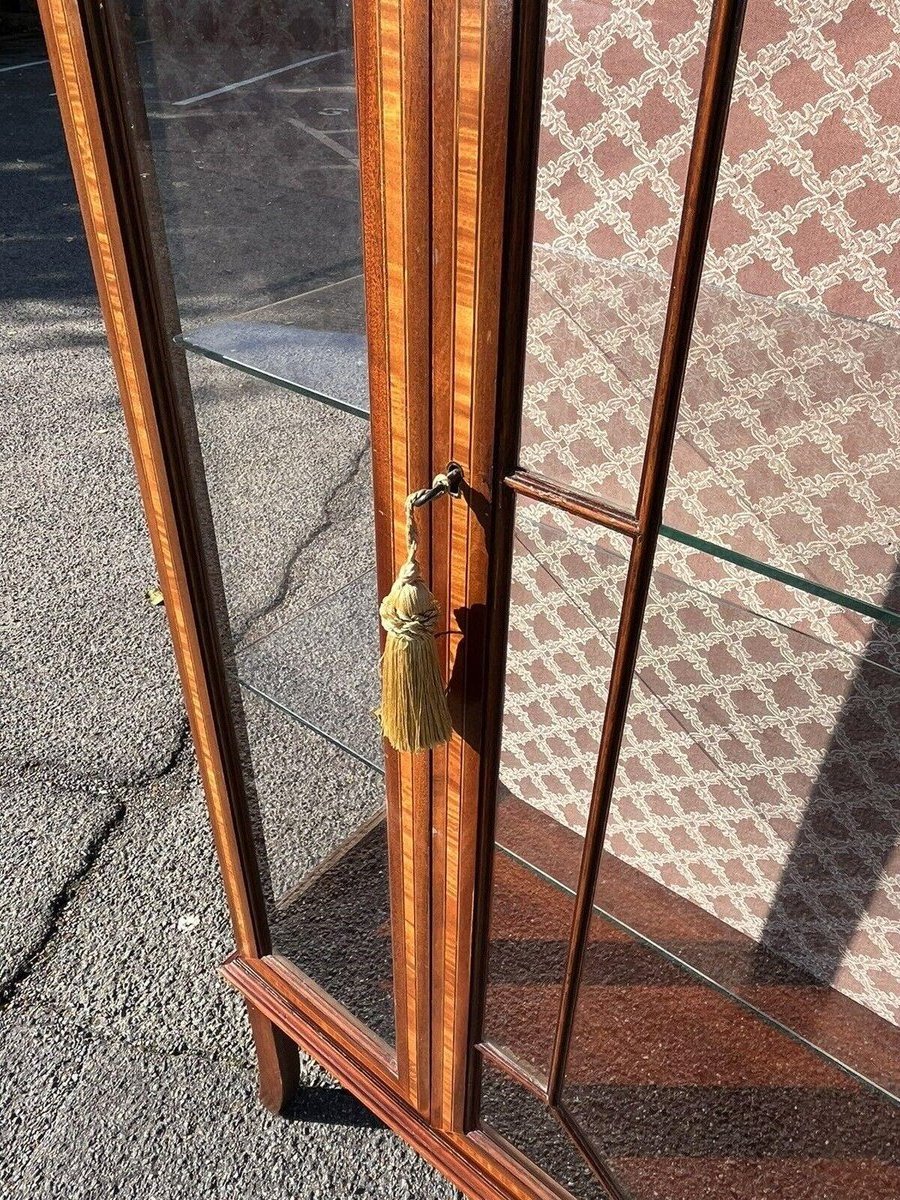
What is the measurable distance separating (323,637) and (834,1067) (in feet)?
1.69

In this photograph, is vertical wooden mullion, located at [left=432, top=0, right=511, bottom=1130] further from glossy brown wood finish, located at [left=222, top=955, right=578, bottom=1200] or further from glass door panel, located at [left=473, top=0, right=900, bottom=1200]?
glossy brown wood finish, located at [left=222, top=955, right=578, bottom=1200]

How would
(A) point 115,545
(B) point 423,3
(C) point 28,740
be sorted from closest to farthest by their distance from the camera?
(B) point 423,3, (C) point 28,740, (A) point 115,545

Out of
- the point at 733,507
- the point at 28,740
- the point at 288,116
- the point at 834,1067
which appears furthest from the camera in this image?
the point at 28,740

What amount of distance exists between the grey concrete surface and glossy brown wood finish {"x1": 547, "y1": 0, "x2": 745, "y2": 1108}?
198 mm

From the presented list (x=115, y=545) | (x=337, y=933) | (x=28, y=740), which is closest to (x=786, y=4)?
(x=337, y=933)

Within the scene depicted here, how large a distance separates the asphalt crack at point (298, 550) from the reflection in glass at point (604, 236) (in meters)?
0.12

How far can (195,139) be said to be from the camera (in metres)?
0.52

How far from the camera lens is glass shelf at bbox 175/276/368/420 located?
502 mm

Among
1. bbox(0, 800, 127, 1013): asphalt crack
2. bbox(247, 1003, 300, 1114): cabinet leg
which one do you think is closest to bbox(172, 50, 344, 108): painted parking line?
bbox(247, 1003, 300, 1114): cabinet leg

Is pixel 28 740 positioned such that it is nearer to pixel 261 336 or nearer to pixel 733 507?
pixel 261 336

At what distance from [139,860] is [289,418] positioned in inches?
35.1

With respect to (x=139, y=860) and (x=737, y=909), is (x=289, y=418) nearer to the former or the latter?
(x=737, y=909)

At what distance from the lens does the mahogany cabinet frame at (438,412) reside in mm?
361

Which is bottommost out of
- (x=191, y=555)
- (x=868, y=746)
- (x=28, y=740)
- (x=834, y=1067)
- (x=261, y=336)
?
(x=28, y=740)
